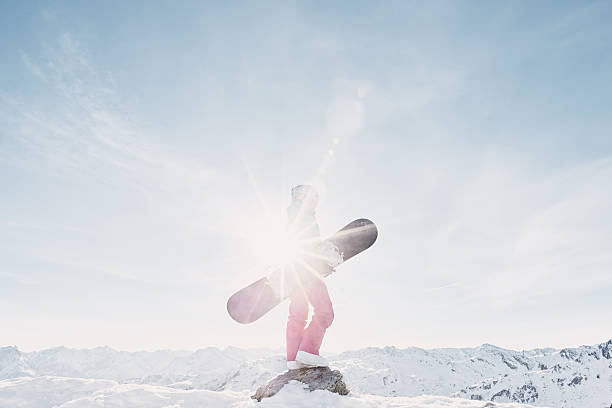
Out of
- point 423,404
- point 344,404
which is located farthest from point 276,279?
point 423,404

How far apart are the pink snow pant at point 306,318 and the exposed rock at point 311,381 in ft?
1.19

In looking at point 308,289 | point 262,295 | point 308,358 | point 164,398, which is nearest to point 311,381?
point 308,358

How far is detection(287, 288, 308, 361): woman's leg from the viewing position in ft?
26.7

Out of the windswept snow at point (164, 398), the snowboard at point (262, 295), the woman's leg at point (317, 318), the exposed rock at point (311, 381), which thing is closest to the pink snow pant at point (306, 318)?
the woman's leg at point (317, 318)

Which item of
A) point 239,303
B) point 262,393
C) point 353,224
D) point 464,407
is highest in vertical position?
point 353,224

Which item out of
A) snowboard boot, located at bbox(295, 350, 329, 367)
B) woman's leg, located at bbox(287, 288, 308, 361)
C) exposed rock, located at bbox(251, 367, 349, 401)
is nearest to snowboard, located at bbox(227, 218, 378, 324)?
woman's leg, located at bbox(287, 288, 308, 361)

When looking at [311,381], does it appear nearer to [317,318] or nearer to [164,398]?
[317,318]

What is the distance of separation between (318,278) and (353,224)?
1585 millimetres

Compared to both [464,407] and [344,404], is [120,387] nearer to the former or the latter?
[344,404]

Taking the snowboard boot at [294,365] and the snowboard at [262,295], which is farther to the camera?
the snowboard at [262,295]

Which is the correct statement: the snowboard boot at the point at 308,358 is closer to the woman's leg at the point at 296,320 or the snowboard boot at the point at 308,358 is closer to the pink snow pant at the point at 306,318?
the pink snow pant at the point at 306,318

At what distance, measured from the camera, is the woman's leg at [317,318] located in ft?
26.0

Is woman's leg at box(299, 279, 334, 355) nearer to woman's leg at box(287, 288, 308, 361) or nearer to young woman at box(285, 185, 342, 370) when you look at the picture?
young woman at box(285, 185, 342, 370)

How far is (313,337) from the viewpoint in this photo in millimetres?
7934
